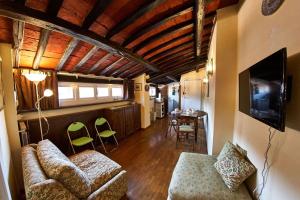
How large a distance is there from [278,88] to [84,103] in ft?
12.3

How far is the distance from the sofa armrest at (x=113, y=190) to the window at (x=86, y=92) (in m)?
2.46

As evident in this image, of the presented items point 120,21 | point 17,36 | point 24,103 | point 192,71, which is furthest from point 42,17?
point 192,71

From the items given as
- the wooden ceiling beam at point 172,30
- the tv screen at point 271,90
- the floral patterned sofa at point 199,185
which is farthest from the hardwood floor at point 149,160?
the wooden ceiling beam at point 172,30

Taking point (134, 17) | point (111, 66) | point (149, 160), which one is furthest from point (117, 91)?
point (134, 17)

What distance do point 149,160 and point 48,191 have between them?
2186mm

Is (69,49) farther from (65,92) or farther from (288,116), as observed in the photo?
(288,116)

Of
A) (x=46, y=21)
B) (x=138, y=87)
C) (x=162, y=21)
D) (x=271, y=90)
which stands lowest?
(x=271, y=90)

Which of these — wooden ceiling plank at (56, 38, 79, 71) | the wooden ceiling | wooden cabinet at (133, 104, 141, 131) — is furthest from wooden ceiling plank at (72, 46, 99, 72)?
wooden cabinet at (133, 104, 141, 131)

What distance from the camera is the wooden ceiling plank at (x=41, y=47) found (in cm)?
177

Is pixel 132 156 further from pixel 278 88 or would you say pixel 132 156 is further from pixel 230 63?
pixel 278 88

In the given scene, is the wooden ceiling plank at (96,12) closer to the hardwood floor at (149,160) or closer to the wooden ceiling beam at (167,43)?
the wooden ceiling beam at (167,43)

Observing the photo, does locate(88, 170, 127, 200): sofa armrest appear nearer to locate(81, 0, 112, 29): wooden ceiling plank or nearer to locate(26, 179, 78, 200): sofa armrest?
locate(26, 179, 78, 200): sofa armrest

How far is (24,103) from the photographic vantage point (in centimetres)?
242

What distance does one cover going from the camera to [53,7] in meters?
1.43
